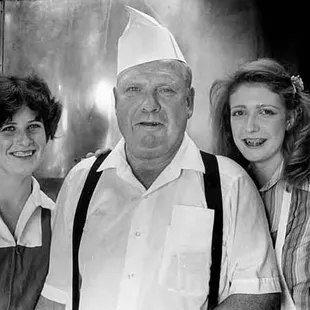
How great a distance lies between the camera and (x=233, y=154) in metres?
1.20

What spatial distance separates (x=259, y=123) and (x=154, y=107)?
0.25 metres

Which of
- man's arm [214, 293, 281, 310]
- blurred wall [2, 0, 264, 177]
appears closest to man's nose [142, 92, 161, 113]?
blurred wall [2, 0, 264, 177]

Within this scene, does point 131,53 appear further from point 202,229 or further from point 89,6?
point 202,229

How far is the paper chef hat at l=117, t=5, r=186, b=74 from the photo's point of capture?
113cm

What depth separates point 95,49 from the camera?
4.19ft

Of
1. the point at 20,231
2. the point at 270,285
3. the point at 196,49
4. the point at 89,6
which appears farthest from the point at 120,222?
the point at 89,6

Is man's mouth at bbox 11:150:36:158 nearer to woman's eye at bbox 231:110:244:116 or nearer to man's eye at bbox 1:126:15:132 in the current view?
man's eye at bbox 1:126:15:132

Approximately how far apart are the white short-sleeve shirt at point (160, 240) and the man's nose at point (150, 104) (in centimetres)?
13

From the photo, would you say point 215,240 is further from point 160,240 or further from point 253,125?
point 253,125

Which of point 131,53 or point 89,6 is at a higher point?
point 89,6

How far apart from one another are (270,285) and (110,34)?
0.74 metres

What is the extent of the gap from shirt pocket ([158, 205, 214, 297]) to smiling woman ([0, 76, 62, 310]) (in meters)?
0.32

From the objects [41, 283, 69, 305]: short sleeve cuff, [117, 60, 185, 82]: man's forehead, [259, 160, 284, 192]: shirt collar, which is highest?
[117, 60, 185, 82]: man's forehead

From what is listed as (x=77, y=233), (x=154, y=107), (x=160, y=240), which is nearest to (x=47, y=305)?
(x=77, y=233)
